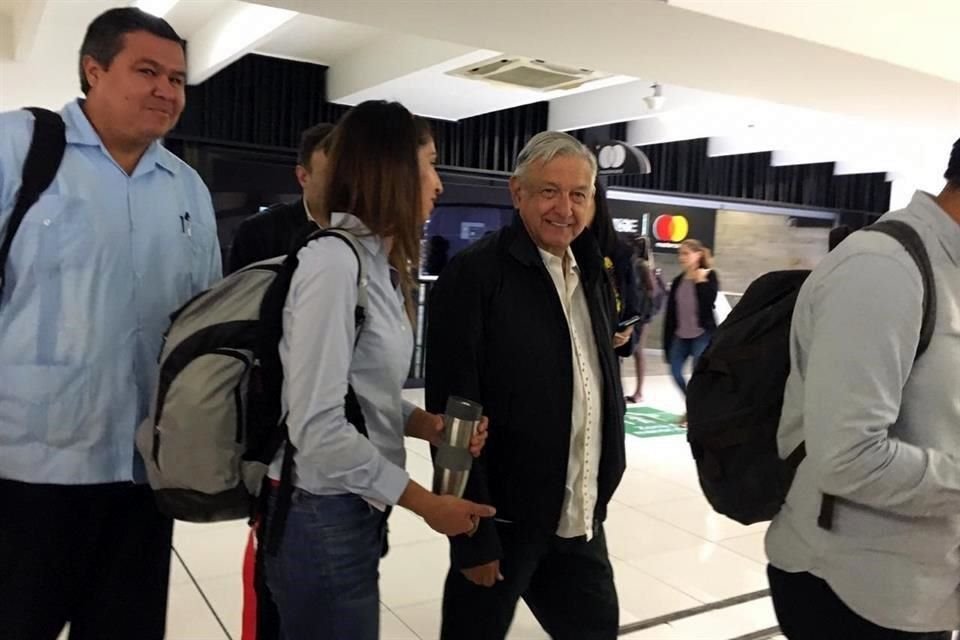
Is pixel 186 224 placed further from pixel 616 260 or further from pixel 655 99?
pixel 655 99

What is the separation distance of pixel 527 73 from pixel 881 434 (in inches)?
187

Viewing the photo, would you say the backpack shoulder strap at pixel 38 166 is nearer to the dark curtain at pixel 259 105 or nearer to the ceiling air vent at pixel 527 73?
the ceiling air vent at pixel 527 73

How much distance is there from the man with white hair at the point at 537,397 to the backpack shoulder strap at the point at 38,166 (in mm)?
840

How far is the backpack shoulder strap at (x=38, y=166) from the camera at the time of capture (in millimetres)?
1365

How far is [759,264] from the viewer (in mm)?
11359

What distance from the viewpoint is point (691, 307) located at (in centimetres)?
688

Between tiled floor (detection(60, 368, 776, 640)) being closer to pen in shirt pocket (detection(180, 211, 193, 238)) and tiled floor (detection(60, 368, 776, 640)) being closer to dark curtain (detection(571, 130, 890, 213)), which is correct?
pen in shirt pocket (detection(180, 211, 193, 238))

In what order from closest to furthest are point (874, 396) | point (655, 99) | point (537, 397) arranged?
point (874, 396)
point (537, 397)
point (655, 99)

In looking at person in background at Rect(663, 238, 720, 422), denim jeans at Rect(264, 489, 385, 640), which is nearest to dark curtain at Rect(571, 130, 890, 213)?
person in background at Rect(663, 238, 720, 422)

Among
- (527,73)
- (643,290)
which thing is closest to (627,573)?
(527,73)

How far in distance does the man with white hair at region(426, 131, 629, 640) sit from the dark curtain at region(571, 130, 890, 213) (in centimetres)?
696

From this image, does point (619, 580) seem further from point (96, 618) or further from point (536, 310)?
point (96, 618)

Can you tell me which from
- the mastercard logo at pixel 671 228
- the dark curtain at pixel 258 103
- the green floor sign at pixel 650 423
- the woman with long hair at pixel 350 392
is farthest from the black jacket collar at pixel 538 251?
the mastercard logo at pixel 671 228

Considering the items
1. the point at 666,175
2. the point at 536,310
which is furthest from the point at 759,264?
the point at 536,310
